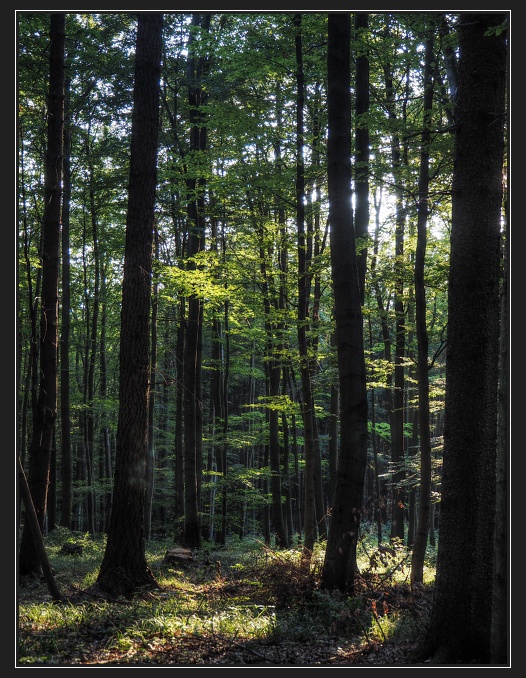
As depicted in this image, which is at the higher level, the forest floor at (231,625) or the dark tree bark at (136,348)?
the dark tree bark at (136,348)

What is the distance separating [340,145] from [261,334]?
9762mm

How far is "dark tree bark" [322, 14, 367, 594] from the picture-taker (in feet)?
25.2

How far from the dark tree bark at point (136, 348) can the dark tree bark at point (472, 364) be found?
4.77 meters

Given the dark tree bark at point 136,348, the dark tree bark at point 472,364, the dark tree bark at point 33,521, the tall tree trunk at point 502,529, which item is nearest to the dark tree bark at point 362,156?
the dark tree bark at point 136,348

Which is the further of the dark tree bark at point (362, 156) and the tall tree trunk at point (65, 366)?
the tall tree trunk at point (65, 366)

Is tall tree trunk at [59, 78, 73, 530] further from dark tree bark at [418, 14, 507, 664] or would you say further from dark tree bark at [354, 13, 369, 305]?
dark tree bark at [418, 14, 507, 664]

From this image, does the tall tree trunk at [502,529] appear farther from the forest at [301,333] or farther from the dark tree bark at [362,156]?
the dark tree bark at [362,156]

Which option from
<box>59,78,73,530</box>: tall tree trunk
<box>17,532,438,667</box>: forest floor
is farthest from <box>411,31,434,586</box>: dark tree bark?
<box>59,78,73,530</box>: tall tree trunk

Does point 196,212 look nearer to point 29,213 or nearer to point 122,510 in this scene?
point 29,213

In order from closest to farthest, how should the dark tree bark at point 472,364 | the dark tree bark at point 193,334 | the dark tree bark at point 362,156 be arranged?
1. the dark tree bark at point 472,364
2. the dark tree bark at point 362,156
3. the dark tree bark at point 193,334

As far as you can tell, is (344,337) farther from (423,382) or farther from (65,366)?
(65,366)

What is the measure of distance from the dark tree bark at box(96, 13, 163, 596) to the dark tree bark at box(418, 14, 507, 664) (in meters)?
4.77

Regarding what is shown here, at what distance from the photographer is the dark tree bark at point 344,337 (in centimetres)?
770

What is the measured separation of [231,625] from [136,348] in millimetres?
4185
